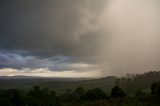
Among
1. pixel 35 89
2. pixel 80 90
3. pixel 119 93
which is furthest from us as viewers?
pixel 80 90

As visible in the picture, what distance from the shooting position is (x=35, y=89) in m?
118

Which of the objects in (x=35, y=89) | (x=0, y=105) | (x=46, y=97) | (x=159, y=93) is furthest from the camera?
(x=35, y=89)

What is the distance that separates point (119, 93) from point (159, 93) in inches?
694

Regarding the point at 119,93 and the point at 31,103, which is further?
the point at 119,93

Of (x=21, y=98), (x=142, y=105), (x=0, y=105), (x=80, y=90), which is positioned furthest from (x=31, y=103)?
(x=80, y=90)

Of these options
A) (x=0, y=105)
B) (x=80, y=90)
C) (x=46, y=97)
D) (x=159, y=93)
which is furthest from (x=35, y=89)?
(x=159, y=93)

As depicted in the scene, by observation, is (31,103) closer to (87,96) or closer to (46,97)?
(87,96)

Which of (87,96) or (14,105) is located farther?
(87,96)

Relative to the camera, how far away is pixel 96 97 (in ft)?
289

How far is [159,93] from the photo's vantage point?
3312 inches

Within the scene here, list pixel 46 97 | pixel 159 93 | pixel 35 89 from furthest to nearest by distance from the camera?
1. pixel 35 89
2. pixel 46 97
3. pixel 159 93

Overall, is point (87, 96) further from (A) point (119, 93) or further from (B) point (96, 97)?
(A) point (119, 93)

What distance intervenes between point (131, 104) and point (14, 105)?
35.4 meters

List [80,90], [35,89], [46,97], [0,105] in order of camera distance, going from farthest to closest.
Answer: [80,90]
[35,89]
[46,97]
[0,105]
